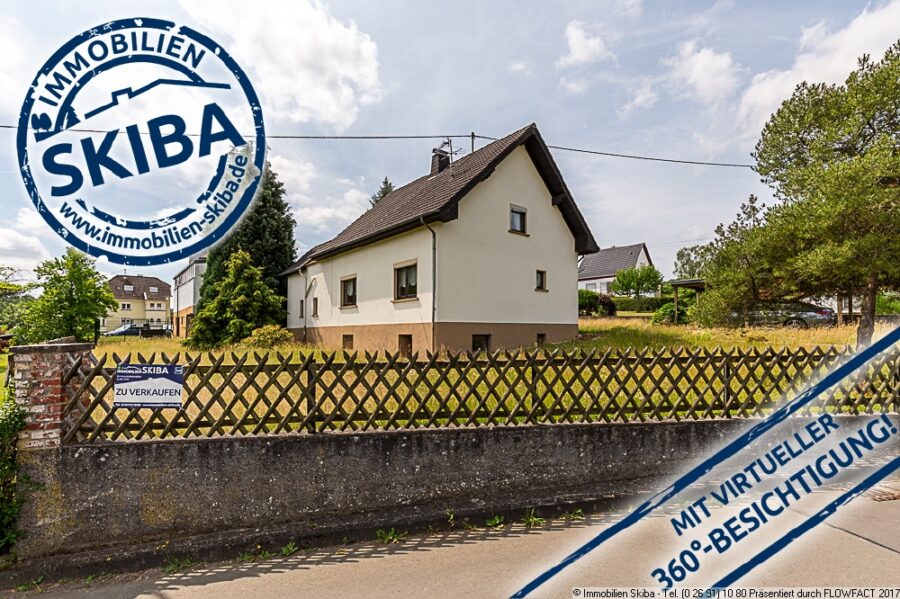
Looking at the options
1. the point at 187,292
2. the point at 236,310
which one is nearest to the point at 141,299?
the point at 187,292

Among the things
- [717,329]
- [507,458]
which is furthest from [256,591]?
[717,329]

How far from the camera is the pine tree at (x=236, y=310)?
19.3 metres

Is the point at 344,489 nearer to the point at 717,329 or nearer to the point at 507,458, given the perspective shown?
the point at 507,458

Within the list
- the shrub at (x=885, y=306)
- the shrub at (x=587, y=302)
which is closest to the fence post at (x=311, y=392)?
the shrub at (x=587, y=302)

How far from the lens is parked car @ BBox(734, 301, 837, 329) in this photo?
18.2 m

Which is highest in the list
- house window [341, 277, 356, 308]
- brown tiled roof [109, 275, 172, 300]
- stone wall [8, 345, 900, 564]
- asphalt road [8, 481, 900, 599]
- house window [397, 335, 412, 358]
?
brown tiled roof [109, 275, 172, 300]

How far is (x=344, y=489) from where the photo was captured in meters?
4.32

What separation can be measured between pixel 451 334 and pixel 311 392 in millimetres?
8161

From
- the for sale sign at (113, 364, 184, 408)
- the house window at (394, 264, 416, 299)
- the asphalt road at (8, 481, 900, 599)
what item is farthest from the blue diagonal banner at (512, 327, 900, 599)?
the house window at (394, 264, 416, 299)

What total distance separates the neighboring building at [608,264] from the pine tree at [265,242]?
37437 millimetres

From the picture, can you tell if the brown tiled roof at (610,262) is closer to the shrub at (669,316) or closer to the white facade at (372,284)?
the shrub at (669,316)

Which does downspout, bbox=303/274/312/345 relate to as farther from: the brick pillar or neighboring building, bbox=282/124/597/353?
the brick pillar

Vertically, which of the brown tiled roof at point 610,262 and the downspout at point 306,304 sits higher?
the brown tiled roof at point 610,262

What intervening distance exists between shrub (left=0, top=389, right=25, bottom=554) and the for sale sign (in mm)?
655
